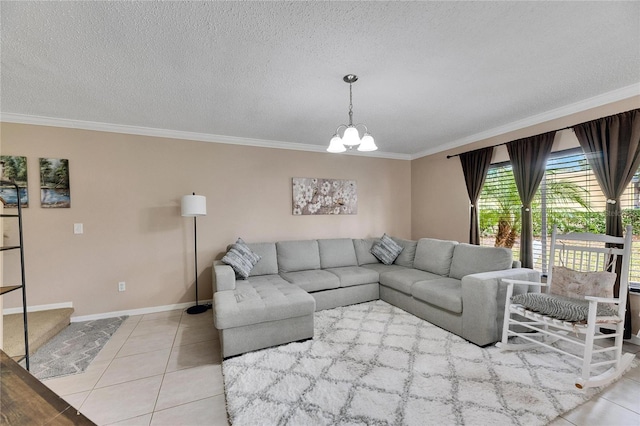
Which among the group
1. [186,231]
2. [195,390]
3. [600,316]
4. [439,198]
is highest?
[439,198]

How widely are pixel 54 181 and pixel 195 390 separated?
9.76 ft

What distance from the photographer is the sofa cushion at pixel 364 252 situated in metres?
4.36

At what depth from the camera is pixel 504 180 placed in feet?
12.3

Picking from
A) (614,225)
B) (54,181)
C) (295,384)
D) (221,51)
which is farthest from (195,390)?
(614,225)

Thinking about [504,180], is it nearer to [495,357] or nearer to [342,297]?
[495,357]

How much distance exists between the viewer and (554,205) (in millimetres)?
3230

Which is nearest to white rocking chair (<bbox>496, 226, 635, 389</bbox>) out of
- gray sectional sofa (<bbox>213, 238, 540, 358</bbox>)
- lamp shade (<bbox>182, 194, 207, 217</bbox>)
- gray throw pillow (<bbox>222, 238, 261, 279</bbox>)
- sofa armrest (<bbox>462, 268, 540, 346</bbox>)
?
sofa armrest (<bbox>462, 268, 540, 346</bbox>)

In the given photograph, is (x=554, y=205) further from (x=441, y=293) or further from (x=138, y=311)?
(x=138, y=311)

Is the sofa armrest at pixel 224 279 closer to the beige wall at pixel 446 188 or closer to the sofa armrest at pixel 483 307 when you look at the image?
the sofa armrest at pixel 483 307

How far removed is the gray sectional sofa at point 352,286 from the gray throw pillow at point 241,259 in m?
0.10

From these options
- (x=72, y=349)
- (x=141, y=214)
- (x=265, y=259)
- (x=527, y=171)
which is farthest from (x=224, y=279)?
(x=527, y=171)

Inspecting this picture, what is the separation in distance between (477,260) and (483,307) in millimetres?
840

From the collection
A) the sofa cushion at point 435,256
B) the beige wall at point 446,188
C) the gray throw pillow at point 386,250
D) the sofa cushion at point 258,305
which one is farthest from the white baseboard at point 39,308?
the beige wall at point 446,188

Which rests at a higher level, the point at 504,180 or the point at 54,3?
the point at 54,3
